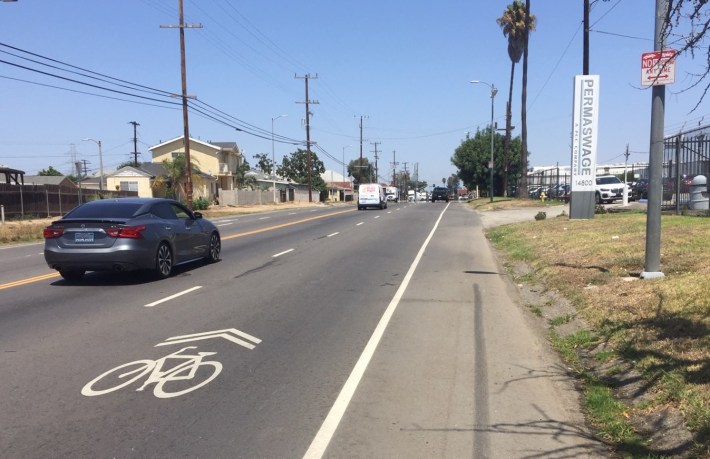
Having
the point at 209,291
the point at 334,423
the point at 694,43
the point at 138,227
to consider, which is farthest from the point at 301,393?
the point at 138,227

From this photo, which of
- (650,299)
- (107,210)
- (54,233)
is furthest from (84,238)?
(650,299)

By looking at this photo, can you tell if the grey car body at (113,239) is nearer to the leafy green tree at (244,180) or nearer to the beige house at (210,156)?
the beige house at (210,156)

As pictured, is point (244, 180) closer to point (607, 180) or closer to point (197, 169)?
point (197, 169)

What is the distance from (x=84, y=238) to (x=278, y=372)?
253 inches

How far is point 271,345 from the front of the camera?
7047 millimetres

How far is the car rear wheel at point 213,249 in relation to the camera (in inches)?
566

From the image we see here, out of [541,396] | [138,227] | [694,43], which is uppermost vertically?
[694,43]

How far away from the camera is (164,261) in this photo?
39.0 ft

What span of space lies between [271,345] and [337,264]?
23.7 ft

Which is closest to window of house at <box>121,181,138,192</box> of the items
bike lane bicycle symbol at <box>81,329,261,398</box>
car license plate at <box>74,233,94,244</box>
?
car license plate at <box>74,233,94,244</box>

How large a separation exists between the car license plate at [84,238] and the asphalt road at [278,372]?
846 millimetres

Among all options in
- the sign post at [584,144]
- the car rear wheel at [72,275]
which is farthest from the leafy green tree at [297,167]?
the car rear wheel at [72,275]

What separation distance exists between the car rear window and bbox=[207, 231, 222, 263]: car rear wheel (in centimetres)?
281

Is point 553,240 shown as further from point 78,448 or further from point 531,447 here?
point 78,448
